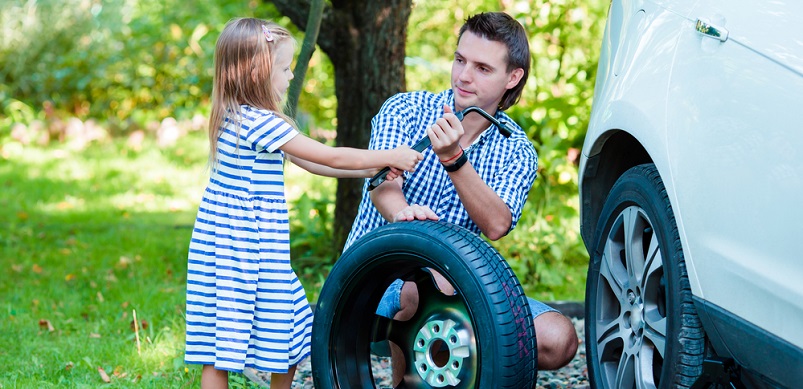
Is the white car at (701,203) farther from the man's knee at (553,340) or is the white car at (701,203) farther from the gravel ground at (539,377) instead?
the gravel ground at (539,377)

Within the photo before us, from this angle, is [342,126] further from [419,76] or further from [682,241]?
[419,76]

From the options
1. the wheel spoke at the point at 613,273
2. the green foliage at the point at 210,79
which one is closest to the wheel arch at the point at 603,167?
the wheel spoke at the point at 613,273

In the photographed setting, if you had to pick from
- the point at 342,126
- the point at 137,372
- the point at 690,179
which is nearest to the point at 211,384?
the point at 137,372

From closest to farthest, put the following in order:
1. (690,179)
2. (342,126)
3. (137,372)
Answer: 1. (690,179)
2. (137,372)
3. (342,126)

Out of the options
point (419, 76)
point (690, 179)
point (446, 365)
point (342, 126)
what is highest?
point (419, 76)

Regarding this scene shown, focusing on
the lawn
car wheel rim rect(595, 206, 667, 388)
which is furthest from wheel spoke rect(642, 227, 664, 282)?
the lawn

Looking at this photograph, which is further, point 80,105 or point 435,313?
point 80,105

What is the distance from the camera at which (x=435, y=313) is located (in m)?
2.75

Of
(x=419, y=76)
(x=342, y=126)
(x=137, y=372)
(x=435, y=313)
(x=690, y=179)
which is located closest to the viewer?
(x=690, y=179)

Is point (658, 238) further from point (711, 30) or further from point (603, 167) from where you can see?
point (603, 167)

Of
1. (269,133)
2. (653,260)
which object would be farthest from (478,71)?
(653,260)

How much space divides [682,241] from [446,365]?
79cm

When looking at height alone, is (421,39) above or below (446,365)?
above

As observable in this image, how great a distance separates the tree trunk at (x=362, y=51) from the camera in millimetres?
4789
